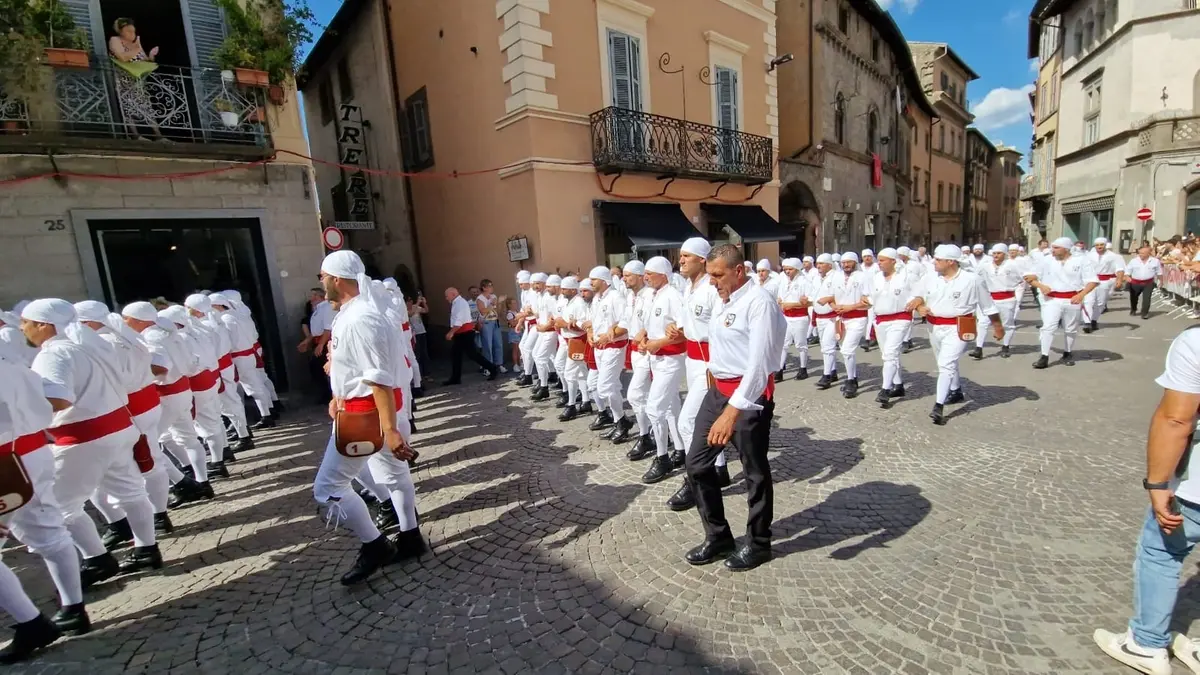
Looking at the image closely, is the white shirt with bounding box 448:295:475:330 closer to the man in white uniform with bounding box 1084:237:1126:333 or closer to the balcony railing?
the balcony railing

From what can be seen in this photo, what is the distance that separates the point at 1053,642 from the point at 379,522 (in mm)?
4688

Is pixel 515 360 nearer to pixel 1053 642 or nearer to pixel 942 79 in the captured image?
pixel 1053 642

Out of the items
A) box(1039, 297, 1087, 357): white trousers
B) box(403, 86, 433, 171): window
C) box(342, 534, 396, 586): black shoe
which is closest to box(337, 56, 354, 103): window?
box(403, 86, 433, 171): window

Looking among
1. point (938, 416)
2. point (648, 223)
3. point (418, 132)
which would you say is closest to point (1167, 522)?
point (938, 416)

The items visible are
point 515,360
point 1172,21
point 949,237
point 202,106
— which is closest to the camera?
point 202,106

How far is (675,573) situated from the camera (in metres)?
A: 3.62

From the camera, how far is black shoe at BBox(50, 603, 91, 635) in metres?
3.41

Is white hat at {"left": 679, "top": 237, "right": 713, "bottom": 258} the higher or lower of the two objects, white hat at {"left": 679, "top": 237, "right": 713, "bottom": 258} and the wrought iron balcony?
the lower

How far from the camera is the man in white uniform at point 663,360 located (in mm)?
5258

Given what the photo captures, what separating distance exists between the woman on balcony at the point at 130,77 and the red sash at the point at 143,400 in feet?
18.8

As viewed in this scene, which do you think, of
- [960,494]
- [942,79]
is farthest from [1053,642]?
[942,79]

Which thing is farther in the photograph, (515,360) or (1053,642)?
(515,360)

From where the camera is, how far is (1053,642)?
2.78 m

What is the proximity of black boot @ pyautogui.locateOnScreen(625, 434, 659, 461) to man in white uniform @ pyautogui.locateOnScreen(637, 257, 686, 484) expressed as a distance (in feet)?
1.56
